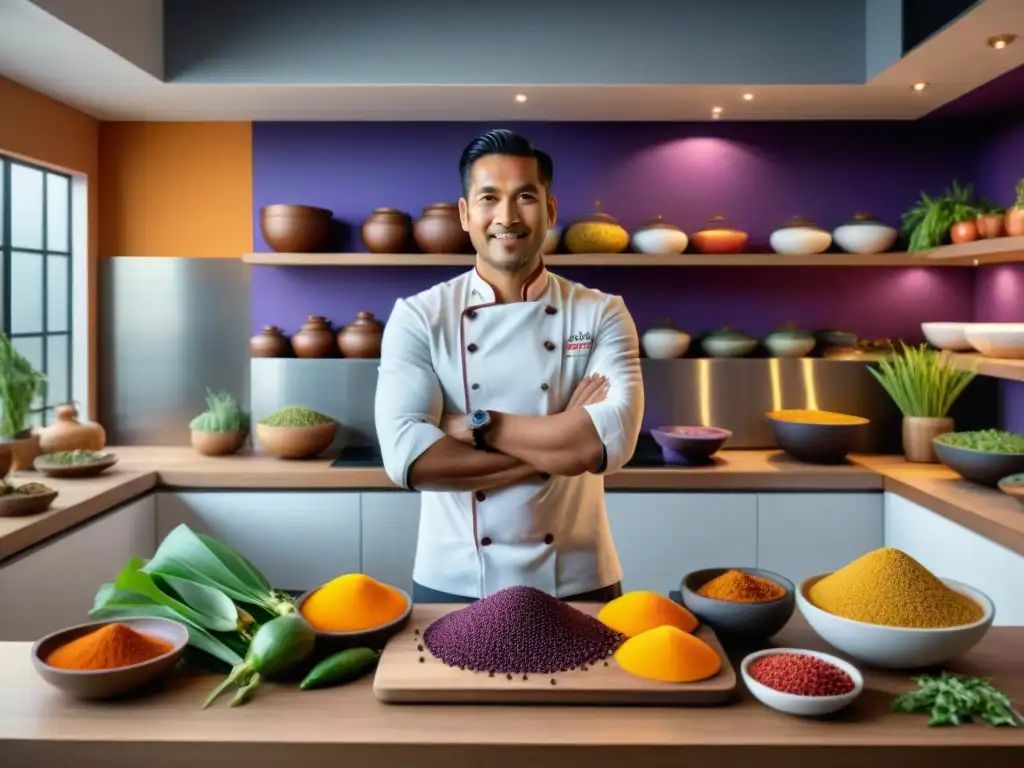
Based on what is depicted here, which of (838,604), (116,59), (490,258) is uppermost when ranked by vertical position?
(116,59)

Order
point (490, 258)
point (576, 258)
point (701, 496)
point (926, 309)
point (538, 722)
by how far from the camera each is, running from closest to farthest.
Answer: point (538, 722), point (490, 258), point (701, 496), point (576, 258), point (926, 309)

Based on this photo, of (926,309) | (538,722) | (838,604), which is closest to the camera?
(538,722)

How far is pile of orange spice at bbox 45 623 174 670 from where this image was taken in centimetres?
126

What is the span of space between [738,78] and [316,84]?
1.50 m

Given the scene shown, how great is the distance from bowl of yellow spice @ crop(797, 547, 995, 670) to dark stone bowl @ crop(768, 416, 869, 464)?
1.89 metres

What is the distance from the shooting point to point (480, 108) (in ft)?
11.9

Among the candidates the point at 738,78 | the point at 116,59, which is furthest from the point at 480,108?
the point at 116,59

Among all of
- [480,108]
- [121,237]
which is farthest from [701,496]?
[121,237]

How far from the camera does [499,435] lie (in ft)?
5.97

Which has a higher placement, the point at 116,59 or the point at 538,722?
the point at 116,59

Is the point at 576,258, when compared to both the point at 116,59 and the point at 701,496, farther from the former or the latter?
the point at 116,59

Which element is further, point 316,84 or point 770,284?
point 770,284

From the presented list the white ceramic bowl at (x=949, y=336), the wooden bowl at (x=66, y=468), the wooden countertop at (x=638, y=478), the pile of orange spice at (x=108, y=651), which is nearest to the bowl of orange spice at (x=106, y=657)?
the pile of orange spice at (x=108, y=651)

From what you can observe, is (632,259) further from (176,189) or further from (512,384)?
(176,189)
